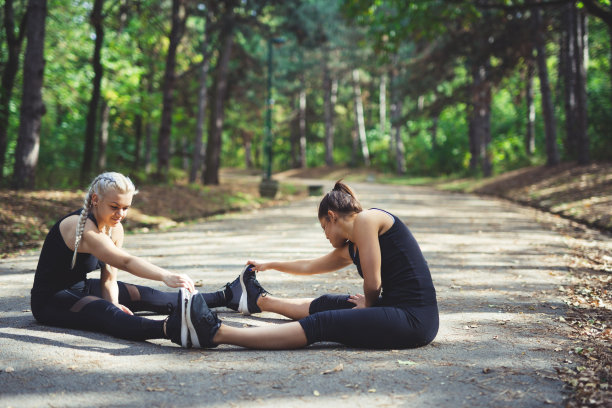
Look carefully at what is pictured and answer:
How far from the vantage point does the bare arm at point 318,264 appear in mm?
4696

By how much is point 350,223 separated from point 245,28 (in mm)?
19765

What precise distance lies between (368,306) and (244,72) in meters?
24.0

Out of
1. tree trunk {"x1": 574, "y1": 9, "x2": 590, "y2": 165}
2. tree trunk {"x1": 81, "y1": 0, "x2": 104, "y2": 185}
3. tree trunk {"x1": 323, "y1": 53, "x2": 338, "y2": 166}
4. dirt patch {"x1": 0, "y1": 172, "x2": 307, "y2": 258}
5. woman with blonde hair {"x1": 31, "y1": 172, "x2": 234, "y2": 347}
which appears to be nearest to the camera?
woman with blonde hair {"x1": 31, "y1": 172, "x2": 234, "y2": 347}

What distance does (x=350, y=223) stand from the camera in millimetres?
4230

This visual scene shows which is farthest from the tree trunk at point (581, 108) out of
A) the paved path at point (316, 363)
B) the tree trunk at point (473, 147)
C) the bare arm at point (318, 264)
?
the bare arm at point (318, 264)

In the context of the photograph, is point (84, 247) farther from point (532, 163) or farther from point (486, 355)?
point (532, 163)

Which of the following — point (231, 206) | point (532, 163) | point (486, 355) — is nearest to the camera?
point (486, 355)

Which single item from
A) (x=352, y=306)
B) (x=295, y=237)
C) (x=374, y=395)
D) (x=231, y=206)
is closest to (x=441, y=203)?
(x=231, y=206)

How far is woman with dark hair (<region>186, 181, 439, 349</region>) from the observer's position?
4.07 m

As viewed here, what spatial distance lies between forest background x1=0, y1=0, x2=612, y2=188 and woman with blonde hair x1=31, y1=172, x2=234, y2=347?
9.07 meters

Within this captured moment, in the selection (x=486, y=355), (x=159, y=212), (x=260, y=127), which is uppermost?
(x=260, y=127)

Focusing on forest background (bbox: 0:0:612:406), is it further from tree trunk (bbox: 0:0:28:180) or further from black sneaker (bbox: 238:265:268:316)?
black sneaker (bbox: 238:265:268:316)

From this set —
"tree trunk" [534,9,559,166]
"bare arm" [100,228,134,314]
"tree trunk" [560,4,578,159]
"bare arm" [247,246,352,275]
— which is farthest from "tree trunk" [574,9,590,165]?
"bare arm" [100,228,134,314]

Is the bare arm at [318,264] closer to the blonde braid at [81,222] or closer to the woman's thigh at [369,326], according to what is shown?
the woman's thigh at [369,326]
